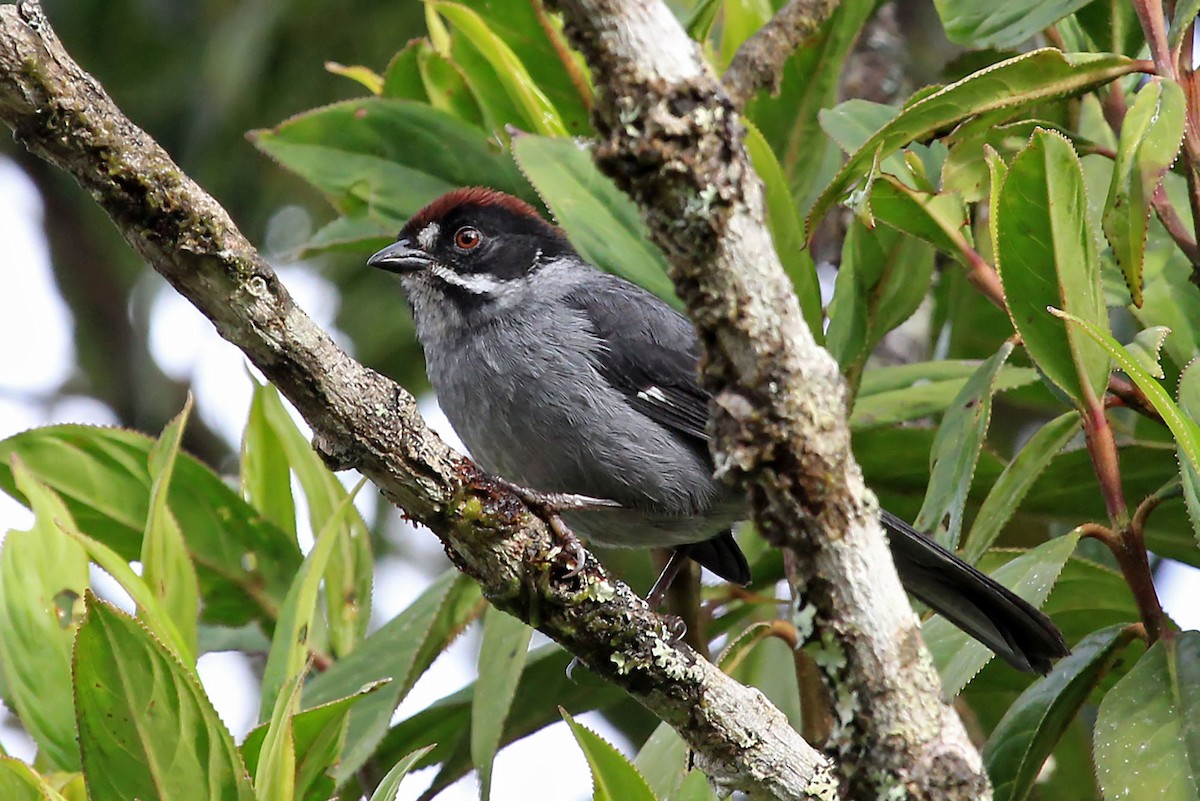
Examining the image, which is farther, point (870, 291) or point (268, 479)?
point (268, 479)

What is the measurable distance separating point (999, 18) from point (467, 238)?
2004 mm

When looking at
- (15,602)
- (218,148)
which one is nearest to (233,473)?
(218,148)

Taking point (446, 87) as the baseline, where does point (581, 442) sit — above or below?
below

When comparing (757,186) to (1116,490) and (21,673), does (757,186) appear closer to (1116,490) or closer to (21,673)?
(1116,490)

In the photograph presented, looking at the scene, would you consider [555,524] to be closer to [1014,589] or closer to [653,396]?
[1014,589]

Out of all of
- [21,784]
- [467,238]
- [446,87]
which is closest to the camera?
[21,784]

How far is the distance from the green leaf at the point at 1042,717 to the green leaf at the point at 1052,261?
578mm

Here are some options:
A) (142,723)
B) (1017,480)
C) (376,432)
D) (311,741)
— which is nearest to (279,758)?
(311,741)

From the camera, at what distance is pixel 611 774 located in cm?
260

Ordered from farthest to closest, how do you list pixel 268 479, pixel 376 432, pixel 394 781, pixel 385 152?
→ pixel 385 152, pixel 268 479, pixel 394 781, pixel 376 432

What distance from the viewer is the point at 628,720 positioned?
4.92 meters

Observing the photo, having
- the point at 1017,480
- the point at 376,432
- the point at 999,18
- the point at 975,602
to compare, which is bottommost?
the point at 376,432

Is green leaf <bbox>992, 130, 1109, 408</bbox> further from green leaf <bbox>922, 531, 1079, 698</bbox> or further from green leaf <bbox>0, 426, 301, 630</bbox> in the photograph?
green leaf <bbox>0, 426, 301, 630</bbox>

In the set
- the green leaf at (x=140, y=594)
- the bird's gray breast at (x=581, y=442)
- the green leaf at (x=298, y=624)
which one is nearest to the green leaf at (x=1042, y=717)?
the bird's gray breast at (x=581, y=442)
